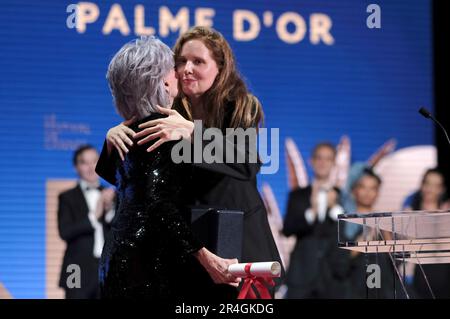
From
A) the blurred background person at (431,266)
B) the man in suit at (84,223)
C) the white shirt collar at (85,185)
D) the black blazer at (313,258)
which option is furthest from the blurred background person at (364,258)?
the white shirt collar at (85,185)

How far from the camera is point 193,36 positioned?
340 centimetres

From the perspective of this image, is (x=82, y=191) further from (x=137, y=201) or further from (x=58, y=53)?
(x=137, y=201)

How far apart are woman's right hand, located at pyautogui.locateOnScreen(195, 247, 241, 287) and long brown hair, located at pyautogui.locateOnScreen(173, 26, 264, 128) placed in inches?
23.3

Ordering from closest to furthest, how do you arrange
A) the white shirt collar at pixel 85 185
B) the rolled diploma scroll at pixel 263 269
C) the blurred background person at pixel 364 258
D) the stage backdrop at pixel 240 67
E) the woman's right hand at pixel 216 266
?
the rolled diploma scroll at pixel 263 269 → the woman's right hand at pixel 216 266 → the blurred background person at pixel 364 258 → the white shirt collar at pixel 85 185 → the stage backdrop at pixel 240 67

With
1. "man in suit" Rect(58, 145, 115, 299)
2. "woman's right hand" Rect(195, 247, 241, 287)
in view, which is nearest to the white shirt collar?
"man in suit" Rect(58, 145, 115, 299)

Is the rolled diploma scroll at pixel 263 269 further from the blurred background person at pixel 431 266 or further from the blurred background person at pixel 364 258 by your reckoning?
the blurred background person at pixel 431 266

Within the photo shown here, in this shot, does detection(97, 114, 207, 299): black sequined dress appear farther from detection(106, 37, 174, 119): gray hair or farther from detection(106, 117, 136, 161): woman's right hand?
detection(106, 37, 174, 119): gray hair

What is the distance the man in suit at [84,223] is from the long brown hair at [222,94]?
3.53 meters

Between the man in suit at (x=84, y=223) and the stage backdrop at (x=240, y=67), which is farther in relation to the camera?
the stage backdrop at (x=240, y=67)

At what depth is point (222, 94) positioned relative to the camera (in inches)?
127

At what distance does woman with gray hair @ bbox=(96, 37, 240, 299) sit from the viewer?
260 centimetres

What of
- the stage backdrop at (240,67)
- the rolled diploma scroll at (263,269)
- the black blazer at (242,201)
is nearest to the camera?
the rolled diploma scroll at (263,269)

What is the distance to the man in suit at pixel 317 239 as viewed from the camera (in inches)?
273

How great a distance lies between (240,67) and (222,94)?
407 cm
